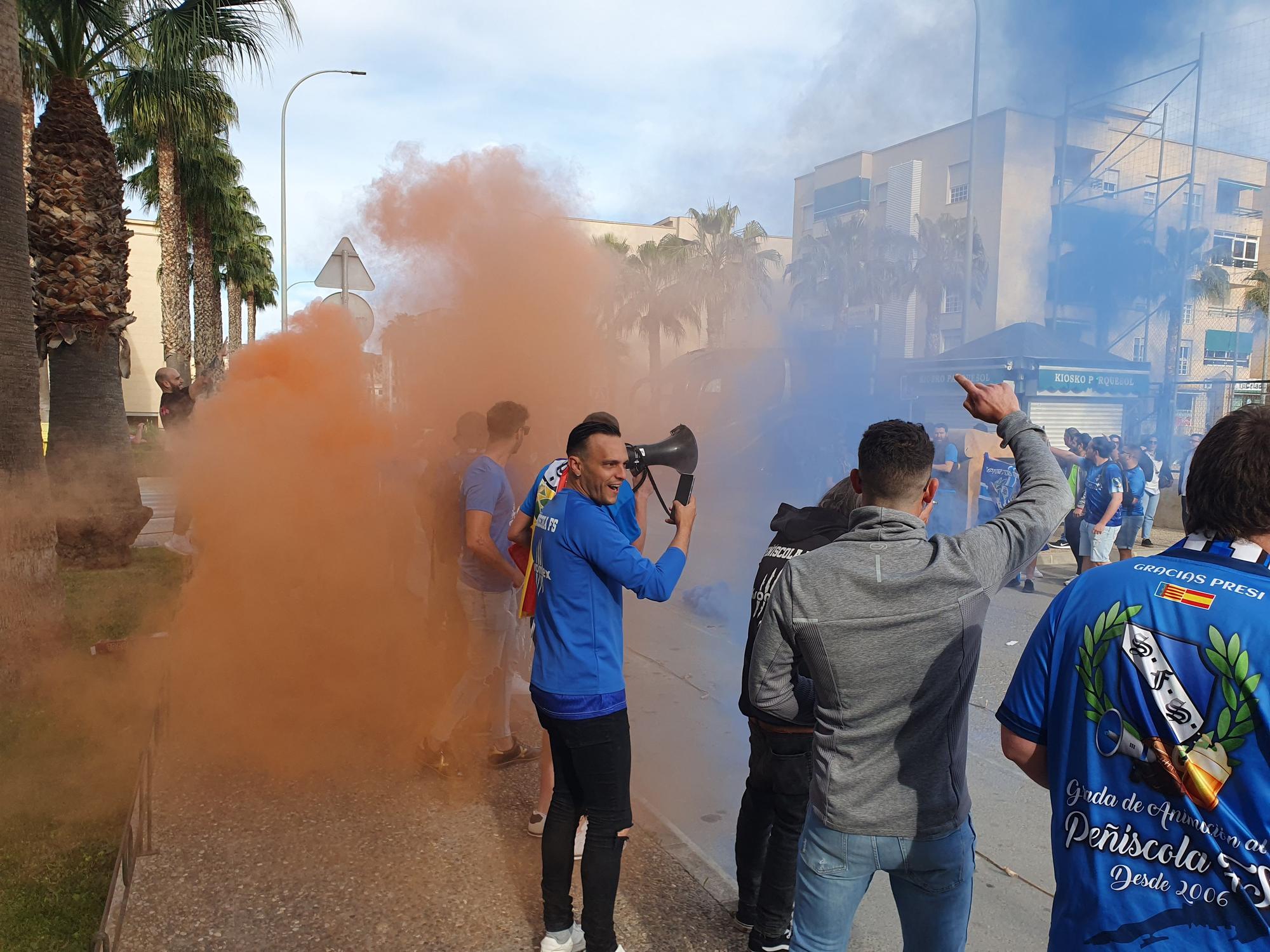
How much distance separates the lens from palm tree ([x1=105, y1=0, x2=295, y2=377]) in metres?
9.57

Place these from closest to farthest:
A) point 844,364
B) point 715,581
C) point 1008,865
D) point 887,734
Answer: point 887,734 → point 1008,865 → point 715,581 → point 844,364

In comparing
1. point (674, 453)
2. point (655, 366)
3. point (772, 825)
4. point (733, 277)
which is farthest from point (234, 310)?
point (772, 825)

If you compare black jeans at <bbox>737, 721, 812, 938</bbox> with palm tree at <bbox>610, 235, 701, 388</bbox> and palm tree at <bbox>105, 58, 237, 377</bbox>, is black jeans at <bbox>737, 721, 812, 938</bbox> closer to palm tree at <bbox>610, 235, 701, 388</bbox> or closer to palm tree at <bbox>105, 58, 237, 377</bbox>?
palm tree at <bbox>610, 235, 701, 388</bbox>

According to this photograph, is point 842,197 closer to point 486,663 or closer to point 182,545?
point 486,663

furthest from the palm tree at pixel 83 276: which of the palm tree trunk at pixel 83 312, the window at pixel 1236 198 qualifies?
the window at pixel 1236 198

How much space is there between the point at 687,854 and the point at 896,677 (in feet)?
5.66

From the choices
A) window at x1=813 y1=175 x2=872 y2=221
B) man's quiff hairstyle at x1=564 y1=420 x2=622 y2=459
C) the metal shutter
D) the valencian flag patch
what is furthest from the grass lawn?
the metal shutter

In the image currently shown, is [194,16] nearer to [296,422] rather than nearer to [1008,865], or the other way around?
[296,422]

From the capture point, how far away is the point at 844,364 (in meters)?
8.28

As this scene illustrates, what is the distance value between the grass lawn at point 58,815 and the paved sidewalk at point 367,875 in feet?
0.69

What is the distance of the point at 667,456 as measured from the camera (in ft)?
10.8

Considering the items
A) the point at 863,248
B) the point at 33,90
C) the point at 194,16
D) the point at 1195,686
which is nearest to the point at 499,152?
the point at 863,248

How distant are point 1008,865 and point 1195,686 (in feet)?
7.32

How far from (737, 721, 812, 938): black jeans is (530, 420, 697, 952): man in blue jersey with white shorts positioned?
40 centimetres
